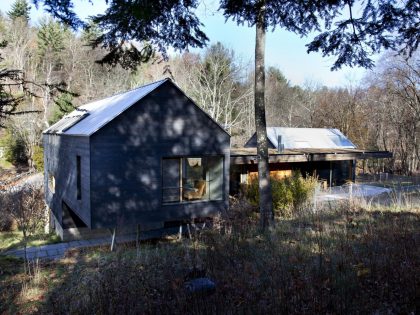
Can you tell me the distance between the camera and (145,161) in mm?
12000

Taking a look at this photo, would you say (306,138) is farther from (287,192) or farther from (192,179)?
(192,179)

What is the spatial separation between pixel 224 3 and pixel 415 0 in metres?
3.48

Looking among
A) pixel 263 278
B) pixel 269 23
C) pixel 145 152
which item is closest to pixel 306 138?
pixel 145 152

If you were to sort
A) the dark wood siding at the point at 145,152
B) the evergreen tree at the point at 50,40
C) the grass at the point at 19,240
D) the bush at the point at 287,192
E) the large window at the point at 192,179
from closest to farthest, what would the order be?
the dark wood siding at the point at 145,152 < the large window at the point at 192,179 < the grass at the point at 19,240 < the bush at the point at 287,192 < the evergreen tree at the point at 50,40

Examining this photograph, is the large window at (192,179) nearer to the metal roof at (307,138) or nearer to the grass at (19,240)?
the grass at (19,240)

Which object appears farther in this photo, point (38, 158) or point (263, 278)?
point (38, 158)

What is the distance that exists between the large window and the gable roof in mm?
8853

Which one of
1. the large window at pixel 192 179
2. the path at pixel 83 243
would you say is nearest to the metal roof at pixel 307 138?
the large window at pixel 192 179

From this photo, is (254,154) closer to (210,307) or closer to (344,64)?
(344,64)

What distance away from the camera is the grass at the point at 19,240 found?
13903 mm

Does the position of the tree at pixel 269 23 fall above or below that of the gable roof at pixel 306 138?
above

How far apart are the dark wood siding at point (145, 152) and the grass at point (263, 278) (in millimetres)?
4912

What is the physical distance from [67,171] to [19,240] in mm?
4154

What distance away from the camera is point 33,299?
197 inches
